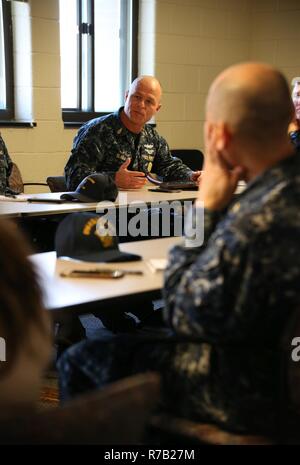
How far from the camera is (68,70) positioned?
17.5ft

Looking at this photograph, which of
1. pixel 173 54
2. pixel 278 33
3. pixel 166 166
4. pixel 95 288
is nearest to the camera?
pixel 95 288

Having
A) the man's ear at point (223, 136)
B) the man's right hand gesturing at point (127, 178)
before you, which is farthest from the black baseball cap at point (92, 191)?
the man's ear at point (223, 136)

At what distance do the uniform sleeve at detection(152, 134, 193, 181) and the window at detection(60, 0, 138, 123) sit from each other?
54.7 inches

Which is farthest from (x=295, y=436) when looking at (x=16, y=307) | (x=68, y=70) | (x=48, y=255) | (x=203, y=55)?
(x=203, y=55)

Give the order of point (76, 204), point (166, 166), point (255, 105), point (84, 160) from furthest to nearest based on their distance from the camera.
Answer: point (166, 166)
point (84, 160)
point (76, 204)
point (255, 105)

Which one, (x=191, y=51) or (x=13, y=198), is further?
(x=191, y=51)

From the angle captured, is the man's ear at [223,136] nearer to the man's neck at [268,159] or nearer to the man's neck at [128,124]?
the man's neck at [268,159]

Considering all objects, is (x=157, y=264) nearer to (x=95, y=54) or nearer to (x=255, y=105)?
(x=255, y=105)

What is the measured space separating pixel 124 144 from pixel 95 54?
184 cm

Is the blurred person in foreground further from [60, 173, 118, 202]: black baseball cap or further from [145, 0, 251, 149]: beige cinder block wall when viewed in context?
[145, 0, 251, 149]: beige cinder block wall

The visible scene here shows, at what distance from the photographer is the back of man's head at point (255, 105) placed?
4.39ft

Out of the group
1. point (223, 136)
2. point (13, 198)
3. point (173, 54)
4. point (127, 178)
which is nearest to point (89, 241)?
point (223, 136)

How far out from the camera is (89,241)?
193cm

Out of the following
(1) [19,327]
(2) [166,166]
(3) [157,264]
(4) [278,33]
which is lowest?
(2) [166,166]
